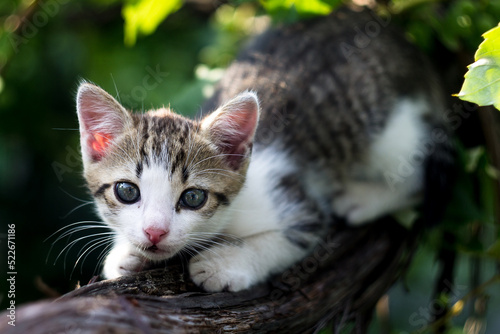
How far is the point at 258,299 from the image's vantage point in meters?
1.96

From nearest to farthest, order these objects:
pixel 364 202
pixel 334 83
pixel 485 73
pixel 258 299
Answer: pixel 485 73, pixel 258 299, pixel 364 202, pixel 334 83

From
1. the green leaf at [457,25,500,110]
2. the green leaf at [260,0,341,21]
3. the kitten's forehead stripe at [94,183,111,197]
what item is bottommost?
the kitten's forehead stripe at [94,183,111,197]

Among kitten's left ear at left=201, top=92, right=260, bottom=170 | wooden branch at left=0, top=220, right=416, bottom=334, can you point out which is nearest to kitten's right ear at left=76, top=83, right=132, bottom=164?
kitten's left ear at left=201, top=92, right=260, bottom=170

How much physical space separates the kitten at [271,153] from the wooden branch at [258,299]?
0.08 meters

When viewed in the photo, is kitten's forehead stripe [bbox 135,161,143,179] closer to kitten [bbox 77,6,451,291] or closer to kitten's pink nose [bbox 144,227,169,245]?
kitten [bbox 77,6,451,291]

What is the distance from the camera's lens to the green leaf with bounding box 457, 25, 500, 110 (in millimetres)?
1457

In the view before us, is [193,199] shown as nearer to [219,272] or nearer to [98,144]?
[219,272]

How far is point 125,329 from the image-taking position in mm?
1251

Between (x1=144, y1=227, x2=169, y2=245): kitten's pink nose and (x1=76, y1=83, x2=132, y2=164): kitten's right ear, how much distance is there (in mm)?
490

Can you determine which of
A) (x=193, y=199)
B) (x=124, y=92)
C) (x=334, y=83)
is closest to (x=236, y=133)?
(x=193, y=199)

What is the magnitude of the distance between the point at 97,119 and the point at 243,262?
2.71 feet

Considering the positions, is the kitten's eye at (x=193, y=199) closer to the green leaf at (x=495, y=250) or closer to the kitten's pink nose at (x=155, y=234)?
the kitten's pink nose at (x=155, y=234)

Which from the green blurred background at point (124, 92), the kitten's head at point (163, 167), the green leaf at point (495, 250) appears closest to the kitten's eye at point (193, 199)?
the kitten's head at point (163, 167)

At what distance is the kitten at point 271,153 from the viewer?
199 cm
